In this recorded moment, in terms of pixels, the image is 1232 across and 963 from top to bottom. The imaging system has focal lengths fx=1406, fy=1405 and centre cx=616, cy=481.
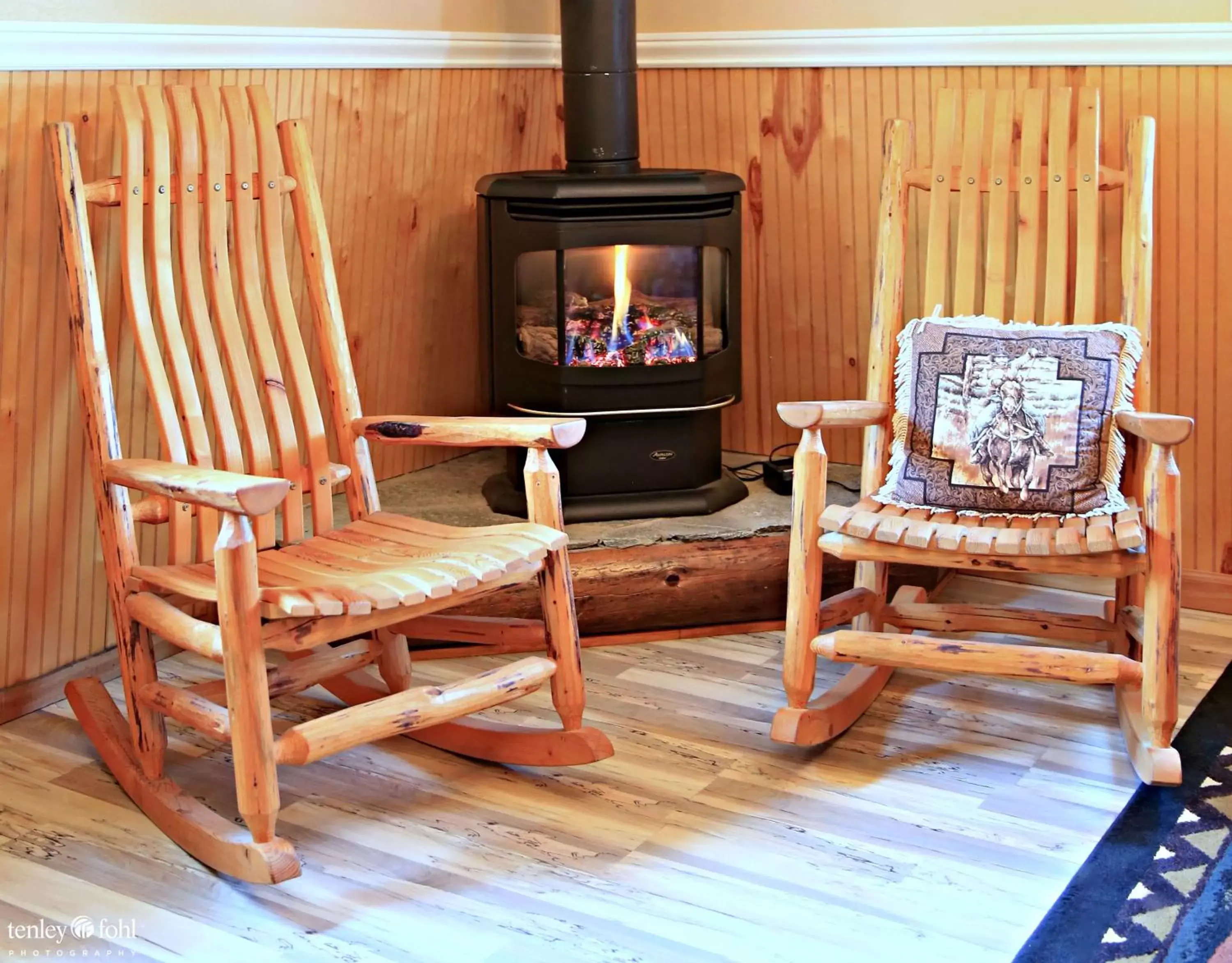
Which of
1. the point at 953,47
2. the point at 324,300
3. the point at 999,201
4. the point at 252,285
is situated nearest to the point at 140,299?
the point at 252,285

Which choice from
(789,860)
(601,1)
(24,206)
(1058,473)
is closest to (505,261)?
(601,1)

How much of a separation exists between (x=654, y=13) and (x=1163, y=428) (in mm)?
1747

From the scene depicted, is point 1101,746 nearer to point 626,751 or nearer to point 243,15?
point 626,751

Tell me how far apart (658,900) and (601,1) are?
1819mm

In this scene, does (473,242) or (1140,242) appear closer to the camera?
(1140,242)

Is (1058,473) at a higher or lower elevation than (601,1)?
lower

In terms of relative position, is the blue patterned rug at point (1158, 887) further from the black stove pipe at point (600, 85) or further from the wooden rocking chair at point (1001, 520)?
the black stove pipe at point (600, 85)

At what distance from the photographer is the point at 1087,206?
2561mm

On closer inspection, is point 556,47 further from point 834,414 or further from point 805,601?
point 805,601

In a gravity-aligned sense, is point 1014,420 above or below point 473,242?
below

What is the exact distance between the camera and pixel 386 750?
2381mm

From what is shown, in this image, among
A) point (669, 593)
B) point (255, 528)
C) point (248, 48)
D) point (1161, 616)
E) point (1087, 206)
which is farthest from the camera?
point (669, 593)

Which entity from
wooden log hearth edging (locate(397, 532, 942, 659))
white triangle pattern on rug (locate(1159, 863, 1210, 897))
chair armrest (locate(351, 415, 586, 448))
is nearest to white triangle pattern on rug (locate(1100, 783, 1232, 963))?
white triangle pattern on rug (locate(1159, 863, 1210, 897))

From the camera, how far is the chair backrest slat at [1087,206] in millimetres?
2543
